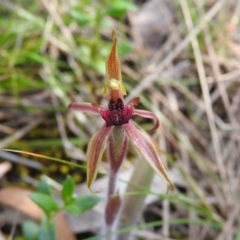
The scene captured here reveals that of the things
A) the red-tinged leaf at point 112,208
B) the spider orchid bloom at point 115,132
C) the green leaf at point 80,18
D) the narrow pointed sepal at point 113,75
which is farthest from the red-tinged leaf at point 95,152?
the green leaf at point 80,18

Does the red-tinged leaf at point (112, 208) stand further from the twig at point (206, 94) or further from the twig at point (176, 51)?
the twig at point (176, 51)

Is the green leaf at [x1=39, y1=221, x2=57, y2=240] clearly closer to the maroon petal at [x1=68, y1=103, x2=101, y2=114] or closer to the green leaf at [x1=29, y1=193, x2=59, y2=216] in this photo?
the green leaf at [x1=29, y1=193, x2=59, y2=216]

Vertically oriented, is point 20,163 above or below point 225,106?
below

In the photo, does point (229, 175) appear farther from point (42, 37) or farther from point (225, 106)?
point (42, 37)

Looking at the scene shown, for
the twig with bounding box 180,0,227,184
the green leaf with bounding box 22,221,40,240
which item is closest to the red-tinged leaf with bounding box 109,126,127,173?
the green leaf with bounding box 22,221,40,240

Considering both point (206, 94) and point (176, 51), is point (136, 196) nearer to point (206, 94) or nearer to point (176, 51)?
point (206, 94)

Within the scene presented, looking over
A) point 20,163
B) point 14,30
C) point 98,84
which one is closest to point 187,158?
point 98,84
